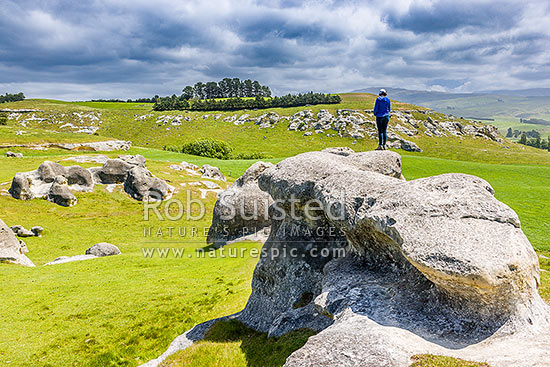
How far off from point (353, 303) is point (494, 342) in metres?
3.97

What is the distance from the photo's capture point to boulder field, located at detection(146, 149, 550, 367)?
8453mm

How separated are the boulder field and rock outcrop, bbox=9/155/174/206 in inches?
1934

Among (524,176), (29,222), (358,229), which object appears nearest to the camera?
(358,229)

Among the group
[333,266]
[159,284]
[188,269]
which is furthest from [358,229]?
[188,269]

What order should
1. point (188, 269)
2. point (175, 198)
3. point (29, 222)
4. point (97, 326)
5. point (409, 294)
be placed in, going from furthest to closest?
point (175, 198)
point (29, 222)
point (188, 269)
point (97, 326)
point (409, 294)

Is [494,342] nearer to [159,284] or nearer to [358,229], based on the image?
[358,229]

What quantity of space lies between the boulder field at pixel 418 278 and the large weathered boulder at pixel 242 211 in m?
22.2

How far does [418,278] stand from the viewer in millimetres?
10961

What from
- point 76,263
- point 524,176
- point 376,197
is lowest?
point 76,263

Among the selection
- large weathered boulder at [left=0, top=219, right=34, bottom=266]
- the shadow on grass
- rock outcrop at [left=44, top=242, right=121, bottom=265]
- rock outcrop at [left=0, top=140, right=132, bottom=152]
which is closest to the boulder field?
the shadow on grass

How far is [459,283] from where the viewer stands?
891 centimetres

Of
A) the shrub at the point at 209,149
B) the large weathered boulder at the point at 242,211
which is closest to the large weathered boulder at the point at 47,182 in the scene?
the large weathered boulder at the point at 242,211

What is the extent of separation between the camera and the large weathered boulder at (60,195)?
172 feet

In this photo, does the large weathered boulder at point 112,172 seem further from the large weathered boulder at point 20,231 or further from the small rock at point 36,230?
the large weathered boulder at point 20,231
